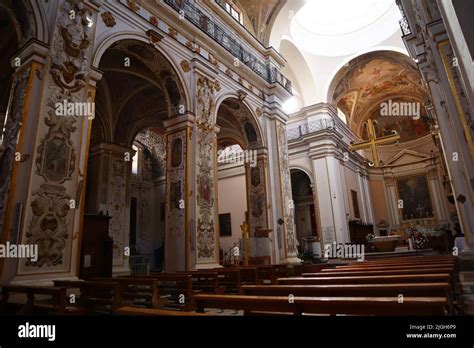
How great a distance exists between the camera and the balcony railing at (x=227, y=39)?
27.7 ft

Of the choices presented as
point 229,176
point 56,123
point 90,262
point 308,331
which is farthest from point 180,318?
point 229,176

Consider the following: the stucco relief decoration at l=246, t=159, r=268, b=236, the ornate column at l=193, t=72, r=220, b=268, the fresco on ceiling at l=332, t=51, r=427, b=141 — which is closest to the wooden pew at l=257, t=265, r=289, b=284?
the ornate column at l=193, t=72, r=220, b=268

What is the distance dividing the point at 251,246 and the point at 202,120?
4415 mm

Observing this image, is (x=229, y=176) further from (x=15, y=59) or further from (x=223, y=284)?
(x=15, y=59)

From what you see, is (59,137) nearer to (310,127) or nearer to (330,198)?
(330,198)

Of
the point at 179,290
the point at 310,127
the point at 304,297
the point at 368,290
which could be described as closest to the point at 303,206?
the point at 310,127

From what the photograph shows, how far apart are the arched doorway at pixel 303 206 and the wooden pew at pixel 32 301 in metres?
15.1

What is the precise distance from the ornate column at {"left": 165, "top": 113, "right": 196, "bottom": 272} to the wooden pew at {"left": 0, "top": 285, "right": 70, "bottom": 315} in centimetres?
308

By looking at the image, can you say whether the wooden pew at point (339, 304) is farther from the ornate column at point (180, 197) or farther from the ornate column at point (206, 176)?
the ornate column at point (206, 176)

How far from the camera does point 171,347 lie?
185 cm

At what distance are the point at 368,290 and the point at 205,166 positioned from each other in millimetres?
6049

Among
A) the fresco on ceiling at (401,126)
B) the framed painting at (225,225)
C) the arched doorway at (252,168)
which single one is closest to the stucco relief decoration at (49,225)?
the arched doorway at (252,168)

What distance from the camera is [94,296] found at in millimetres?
4180

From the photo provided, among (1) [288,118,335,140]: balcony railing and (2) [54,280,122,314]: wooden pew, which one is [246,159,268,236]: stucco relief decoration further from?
(2) [54,280,122,314]: wooden pew
